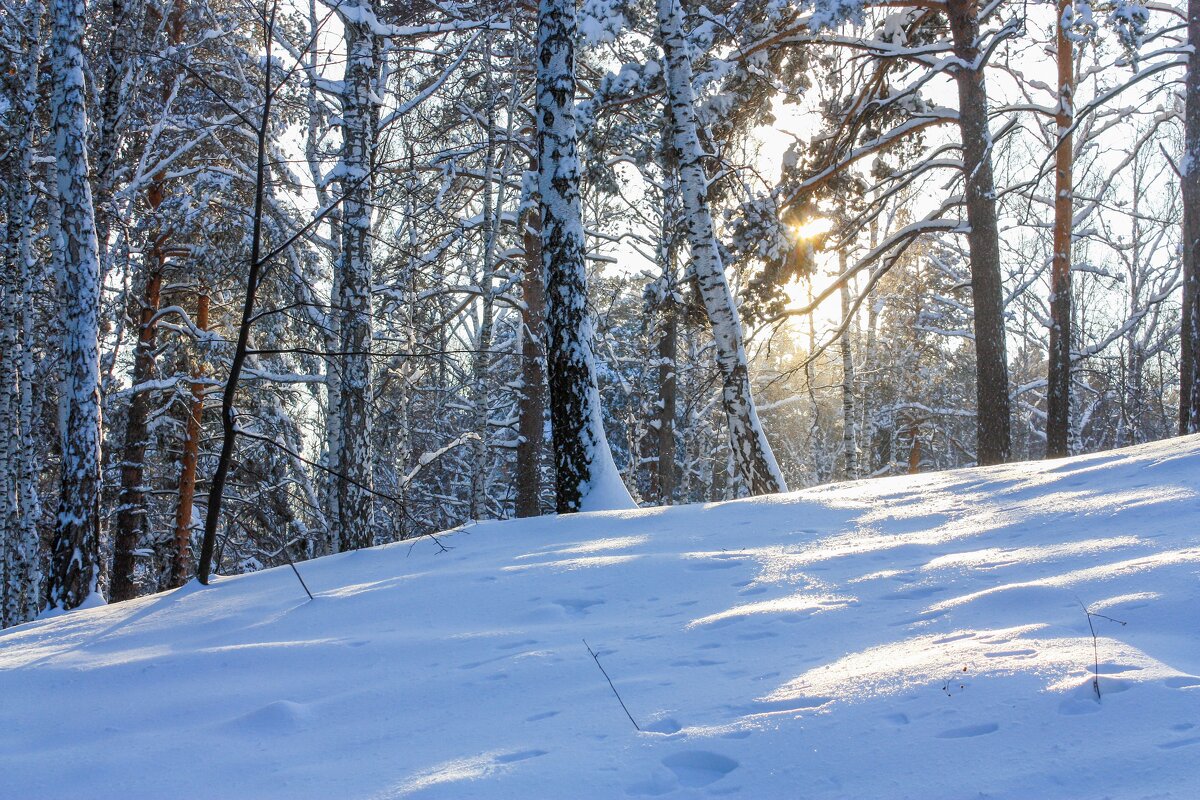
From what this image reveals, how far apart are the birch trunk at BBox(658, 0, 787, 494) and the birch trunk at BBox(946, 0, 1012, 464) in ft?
10.0

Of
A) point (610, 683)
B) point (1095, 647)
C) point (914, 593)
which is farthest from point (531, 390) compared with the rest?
point (1095, 647)

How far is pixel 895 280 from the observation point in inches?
826

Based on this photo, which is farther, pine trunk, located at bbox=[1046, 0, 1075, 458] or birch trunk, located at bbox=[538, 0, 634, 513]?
pine trunk, located at bbox=[1046, 0, 1075, 458]

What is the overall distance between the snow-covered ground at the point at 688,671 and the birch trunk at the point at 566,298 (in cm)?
225

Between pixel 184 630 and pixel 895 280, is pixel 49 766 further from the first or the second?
pixel 895 280

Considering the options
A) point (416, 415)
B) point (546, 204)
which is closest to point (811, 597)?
point (546, 204)

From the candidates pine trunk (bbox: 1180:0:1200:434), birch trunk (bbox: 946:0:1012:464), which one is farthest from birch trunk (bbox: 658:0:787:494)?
pine trunk (bbox: 1180:0:1200:434)

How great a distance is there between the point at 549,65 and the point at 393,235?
9.27 metres

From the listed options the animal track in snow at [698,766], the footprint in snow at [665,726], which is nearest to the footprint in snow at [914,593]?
the footprint in snow at [665,726]

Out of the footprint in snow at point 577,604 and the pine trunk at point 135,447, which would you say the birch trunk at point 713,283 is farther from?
the pine trunk at point 135,447

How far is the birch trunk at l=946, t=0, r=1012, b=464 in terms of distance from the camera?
370 inches

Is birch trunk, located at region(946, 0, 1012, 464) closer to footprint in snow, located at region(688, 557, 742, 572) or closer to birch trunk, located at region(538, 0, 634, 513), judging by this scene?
birch trunk, located at region(538, 0, 634, 513)

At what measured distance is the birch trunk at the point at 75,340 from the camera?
6.66 meters

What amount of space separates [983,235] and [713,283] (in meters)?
3.56
